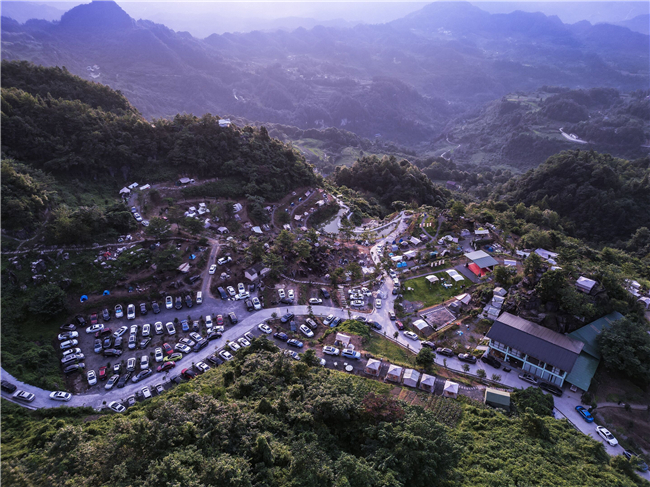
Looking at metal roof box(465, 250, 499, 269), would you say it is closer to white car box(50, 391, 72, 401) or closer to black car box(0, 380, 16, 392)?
white car box(50, 391, 72, 401)

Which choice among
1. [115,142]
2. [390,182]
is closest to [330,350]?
[115,142]

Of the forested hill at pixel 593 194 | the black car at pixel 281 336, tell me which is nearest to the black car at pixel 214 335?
the black car at pixel 281 336

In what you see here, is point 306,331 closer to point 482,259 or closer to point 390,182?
point 482,259

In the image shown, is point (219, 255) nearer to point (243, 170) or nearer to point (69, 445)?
point (243, 170)

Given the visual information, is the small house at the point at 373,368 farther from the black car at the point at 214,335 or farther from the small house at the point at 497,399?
the black car at the point at 214,335

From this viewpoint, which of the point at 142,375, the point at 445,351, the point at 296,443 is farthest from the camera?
the point at 445,351

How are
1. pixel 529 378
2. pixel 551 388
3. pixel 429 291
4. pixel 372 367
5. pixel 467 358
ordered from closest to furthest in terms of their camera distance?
pixel 551 388 < pixel 529 378 < pixel 372 367 < pixel 467 358 < pixel 429 291
